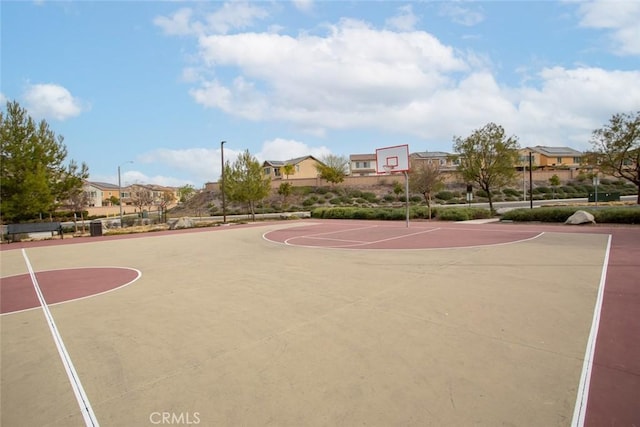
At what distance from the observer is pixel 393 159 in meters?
24.2

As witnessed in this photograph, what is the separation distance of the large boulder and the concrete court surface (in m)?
12.5

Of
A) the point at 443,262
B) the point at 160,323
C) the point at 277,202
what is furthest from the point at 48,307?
the point at 277,202

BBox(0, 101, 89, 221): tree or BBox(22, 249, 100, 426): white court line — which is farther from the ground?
BBox(0, 101, 89, 221): tree

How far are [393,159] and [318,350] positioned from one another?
21.1 m

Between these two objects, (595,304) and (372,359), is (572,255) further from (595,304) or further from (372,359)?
(372,359)

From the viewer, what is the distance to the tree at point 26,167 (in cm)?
2345

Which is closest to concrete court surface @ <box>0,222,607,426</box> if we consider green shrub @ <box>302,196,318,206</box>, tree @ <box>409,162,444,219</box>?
tree @ <box>409,162,444,219</box>

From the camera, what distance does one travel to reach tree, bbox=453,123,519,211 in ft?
94.3

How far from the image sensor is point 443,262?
9.73m

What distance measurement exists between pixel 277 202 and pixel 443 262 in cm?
4758

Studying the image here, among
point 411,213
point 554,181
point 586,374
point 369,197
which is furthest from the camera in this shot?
point 554,181

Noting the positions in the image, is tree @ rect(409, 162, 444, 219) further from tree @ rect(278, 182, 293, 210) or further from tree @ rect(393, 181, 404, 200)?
tree @ rect(278, 182, 293, 210)

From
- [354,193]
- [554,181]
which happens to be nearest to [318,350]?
[354,193]

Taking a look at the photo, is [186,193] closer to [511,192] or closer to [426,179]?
[426,179]
